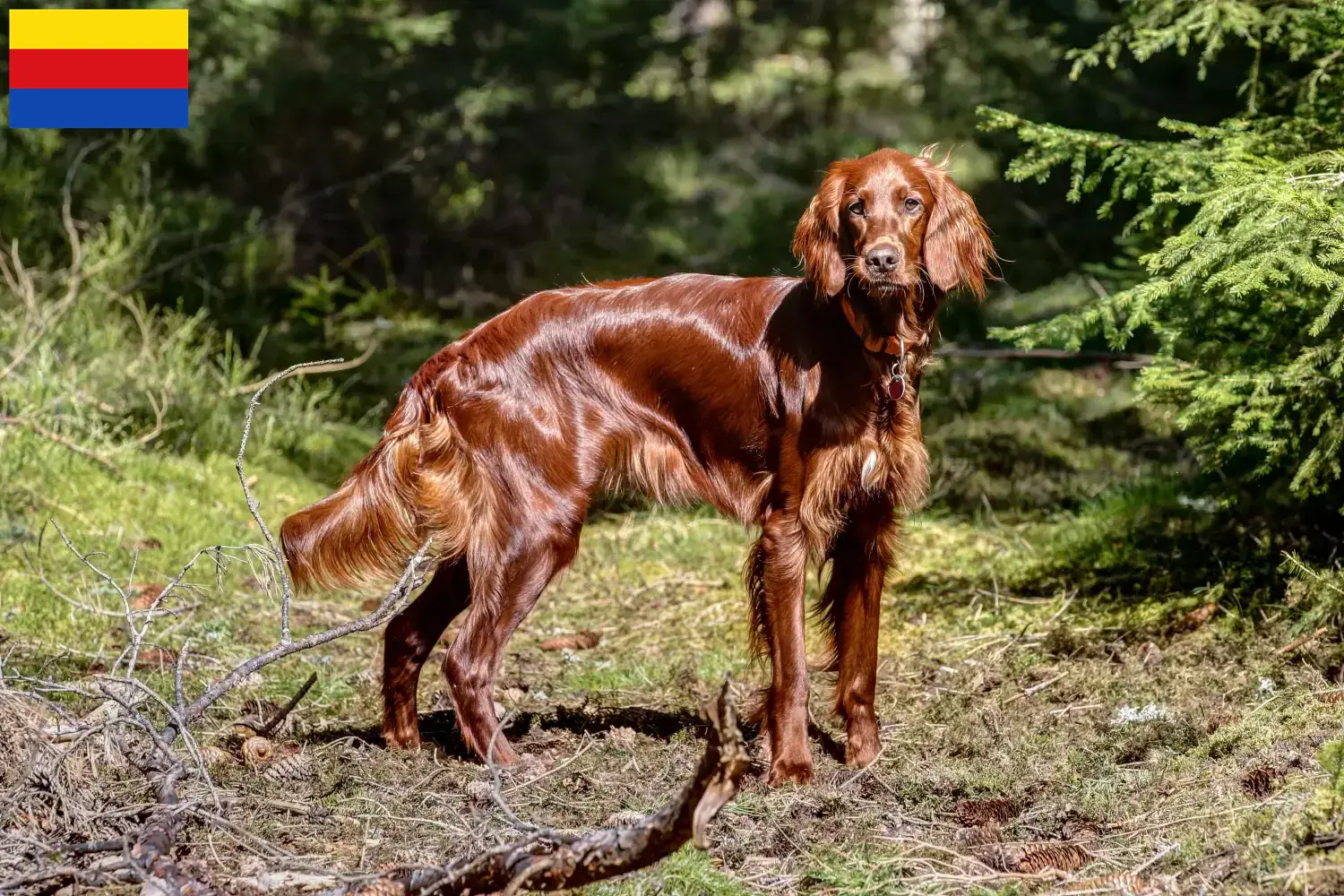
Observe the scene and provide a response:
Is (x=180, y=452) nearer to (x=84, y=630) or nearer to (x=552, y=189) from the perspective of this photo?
(x=84, y=630)

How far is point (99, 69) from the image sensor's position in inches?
317

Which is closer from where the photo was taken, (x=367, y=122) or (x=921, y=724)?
(x=921, y=724)

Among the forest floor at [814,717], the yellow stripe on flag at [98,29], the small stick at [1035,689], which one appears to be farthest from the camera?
the yellow stripe on flag at [98,29]

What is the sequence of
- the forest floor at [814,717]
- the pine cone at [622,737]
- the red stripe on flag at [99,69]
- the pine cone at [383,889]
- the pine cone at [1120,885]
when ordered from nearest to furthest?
the pine cone at [383,889], the pine cone at [1120,885], the forest floor at [814,717], the pine cone at [622,737], the red stripe on flag at [99,69]

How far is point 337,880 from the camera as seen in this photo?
9.29ft

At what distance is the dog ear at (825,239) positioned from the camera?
12.2 feet

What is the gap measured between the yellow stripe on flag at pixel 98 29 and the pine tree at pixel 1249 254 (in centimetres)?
478

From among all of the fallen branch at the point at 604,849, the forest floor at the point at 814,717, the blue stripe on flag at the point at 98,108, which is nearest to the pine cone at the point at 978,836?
the forest floor at the point at 814,717

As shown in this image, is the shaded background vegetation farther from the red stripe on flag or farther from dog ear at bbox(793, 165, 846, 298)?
dog ear at bbox(793, 165, 846, 298)

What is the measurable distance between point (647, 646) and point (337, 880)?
7.34ft

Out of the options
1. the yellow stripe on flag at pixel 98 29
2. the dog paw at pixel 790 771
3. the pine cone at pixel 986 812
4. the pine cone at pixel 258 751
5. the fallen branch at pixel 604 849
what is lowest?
the pine cone at pixel 258 751

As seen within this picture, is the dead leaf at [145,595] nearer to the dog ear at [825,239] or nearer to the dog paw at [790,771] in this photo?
the dog paw at [790,771]

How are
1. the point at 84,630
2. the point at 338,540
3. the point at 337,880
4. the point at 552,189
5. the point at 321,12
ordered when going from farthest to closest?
the point at 552,189
the point at 321,12
the point at 84,630
the point at 338,540
the point at 337,880

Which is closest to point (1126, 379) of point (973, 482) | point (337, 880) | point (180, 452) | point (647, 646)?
point (973, 482)
